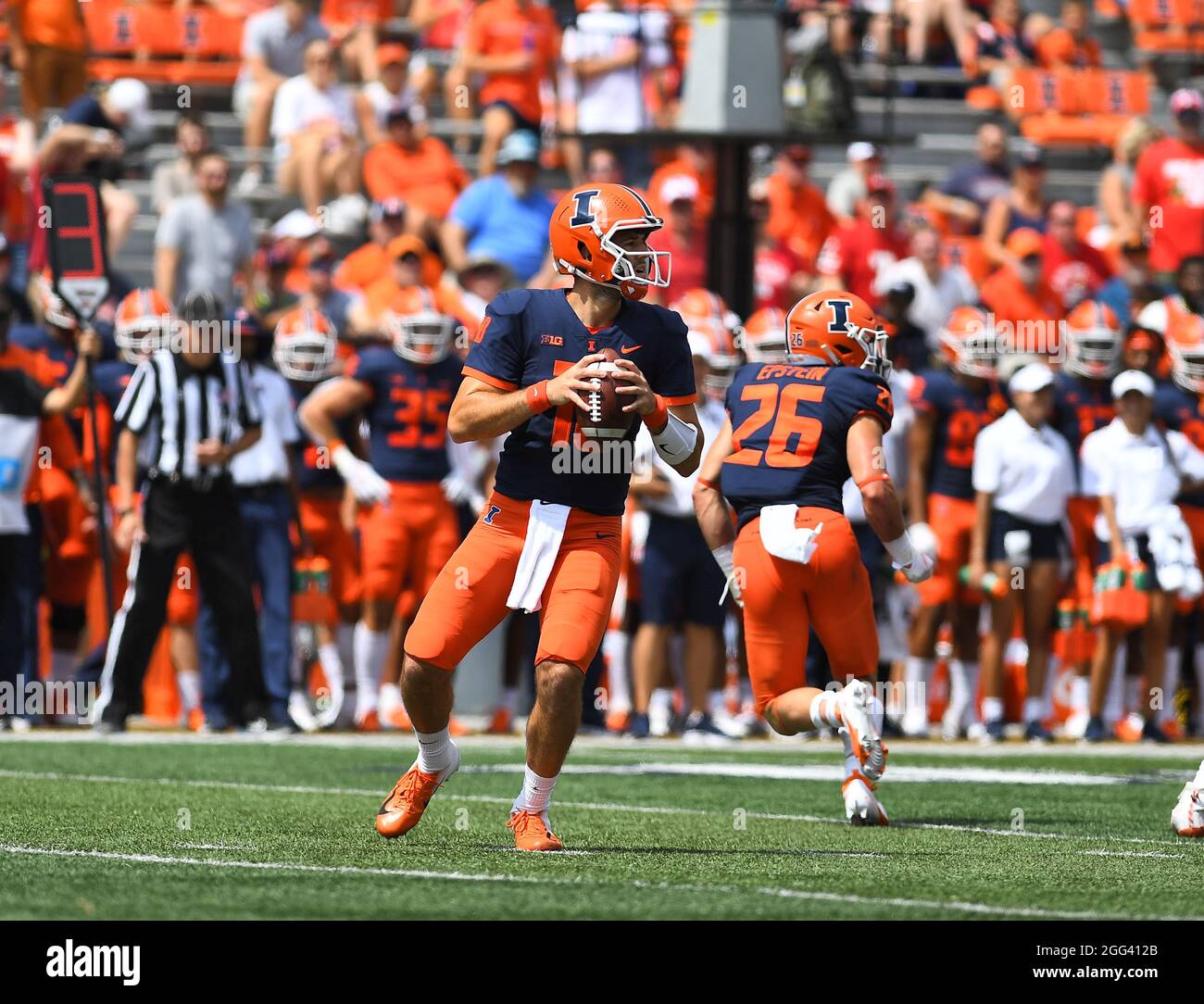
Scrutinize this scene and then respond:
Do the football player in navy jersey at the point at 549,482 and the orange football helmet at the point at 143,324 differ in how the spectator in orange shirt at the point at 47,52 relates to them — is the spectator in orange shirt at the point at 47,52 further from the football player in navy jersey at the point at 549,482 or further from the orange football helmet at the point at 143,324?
the football player in navy jersey at the point at 549,482

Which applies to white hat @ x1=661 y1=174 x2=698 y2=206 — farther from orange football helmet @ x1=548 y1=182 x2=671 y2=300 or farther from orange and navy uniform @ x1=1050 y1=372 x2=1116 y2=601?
orange football helmet @ x1=548 y1=182 x2=671 y2=300

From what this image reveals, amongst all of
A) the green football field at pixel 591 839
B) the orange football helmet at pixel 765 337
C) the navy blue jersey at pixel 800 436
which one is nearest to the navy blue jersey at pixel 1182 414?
→ the orange football helmet at pixel 765 337

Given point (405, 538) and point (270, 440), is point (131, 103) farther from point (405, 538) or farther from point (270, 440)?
point (405, 538)

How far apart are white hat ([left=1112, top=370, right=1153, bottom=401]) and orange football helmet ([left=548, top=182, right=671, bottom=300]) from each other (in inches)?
269

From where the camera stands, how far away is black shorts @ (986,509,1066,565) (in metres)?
14.1

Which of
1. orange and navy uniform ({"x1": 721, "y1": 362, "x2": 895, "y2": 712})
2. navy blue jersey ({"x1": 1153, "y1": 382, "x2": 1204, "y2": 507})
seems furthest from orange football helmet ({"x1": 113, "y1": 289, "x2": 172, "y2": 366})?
navy blue jersey ({"x1": 1153, "y1": 382, "x2": 1204, "y2": 507})

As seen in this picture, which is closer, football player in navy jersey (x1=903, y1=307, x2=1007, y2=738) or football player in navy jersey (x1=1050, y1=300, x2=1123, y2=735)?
football player in navy jersey (x1=903, y1=307, x2=1007, y2=738)

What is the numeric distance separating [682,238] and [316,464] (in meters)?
3.23

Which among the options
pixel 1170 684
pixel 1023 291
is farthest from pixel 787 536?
pixel 1023 291

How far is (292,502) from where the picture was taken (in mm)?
13969

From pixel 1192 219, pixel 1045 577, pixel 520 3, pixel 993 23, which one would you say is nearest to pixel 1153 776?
pixel 1045 577

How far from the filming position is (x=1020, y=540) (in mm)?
14148

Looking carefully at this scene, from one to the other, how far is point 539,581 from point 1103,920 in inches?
87.4

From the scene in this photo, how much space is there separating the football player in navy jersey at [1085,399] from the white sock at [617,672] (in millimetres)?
2613
